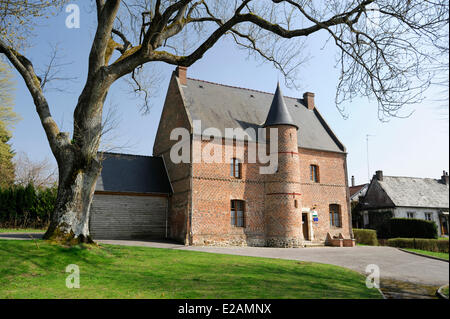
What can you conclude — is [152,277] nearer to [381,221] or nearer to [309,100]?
[309,100]

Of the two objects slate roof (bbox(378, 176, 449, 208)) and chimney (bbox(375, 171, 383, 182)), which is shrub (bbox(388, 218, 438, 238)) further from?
chimney (bbox(375, 171, 383, 182))

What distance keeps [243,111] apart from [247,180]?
204 inches

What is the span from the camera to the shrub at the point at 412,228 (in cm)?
2448

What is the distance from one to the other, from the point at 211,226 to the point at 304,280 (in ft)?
36.5

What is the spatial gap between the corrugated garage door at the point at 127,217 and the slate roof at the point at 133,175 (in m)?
0.52

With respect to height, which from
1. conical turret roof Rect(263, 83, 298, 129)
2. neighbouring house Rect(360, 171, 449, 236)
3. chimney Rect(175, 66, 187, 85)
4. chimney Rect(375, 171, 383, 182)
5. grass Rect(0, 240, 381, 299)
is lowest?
grass Rect(0, 240, 381, 299)

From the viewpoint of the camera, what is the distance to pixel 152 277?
8.41 metres

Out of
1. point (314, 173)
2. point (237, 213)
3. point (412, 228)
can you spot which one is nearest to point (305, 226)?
point (314, 173)

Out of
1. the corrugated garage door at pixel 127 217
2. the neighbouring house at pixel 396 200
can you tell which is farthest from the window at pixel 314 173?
the neighbouring house at pixel 396 200

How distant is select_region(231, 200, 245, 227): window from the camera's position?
20766 millimetres

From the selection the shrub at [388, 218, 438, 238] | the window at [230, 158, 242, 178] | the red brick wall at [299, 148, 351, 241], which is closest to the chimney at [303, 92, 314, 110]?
the red brick wall at [299, 148, 351, 241]

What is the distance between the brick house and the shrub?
5.12m
